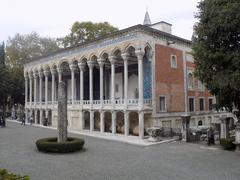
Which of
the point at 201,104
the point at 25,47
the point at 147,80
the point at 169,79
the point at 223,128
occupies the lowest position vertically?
the point at 223,128

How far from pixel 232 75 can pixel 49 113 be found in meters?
27.6

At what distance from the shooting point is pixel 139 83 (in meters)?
23.1

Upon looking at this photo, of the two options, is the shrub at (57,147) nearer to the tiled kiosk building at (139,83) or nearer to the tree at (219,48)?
the tiled kiosk building at (139,83)

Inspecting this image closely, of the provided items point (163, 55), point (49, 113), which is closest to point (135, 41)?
point (163, 55)

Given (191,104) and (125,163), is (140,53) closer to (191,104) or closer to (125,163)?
(191,104)

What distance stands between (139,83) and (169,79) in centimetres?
447

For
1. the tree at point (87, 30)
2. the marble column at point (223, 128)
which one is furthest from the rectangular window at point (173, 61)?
the tree at point (87, 30)

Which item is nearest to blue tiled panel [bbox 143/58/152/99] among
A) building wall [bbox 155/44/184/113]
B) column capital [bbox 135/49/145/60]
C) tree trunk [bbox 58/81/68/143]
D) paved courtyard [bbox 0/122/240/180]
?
building wall [bbox 155/44/184/113]

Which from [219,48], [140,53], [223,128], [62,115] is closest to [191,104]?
[223,128]

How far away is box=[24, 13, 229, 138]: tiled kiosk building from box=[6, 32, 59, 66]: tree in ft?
56.7

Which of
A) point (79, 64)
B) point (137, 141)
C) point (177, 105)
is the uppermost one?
point (79, 64)

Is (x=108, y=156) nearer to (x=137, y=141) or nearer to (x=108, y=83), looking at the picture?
(x=137, y=141)

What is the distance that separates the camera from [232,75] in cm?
1463

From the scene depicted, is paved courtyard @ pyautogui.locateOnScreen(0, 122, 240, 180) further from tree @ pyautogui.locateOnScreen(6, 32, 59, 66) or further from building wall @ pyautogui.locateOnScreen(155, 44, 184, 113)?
tree @ pyautogui.locateOnScreen(6, 32, 59, 66)
